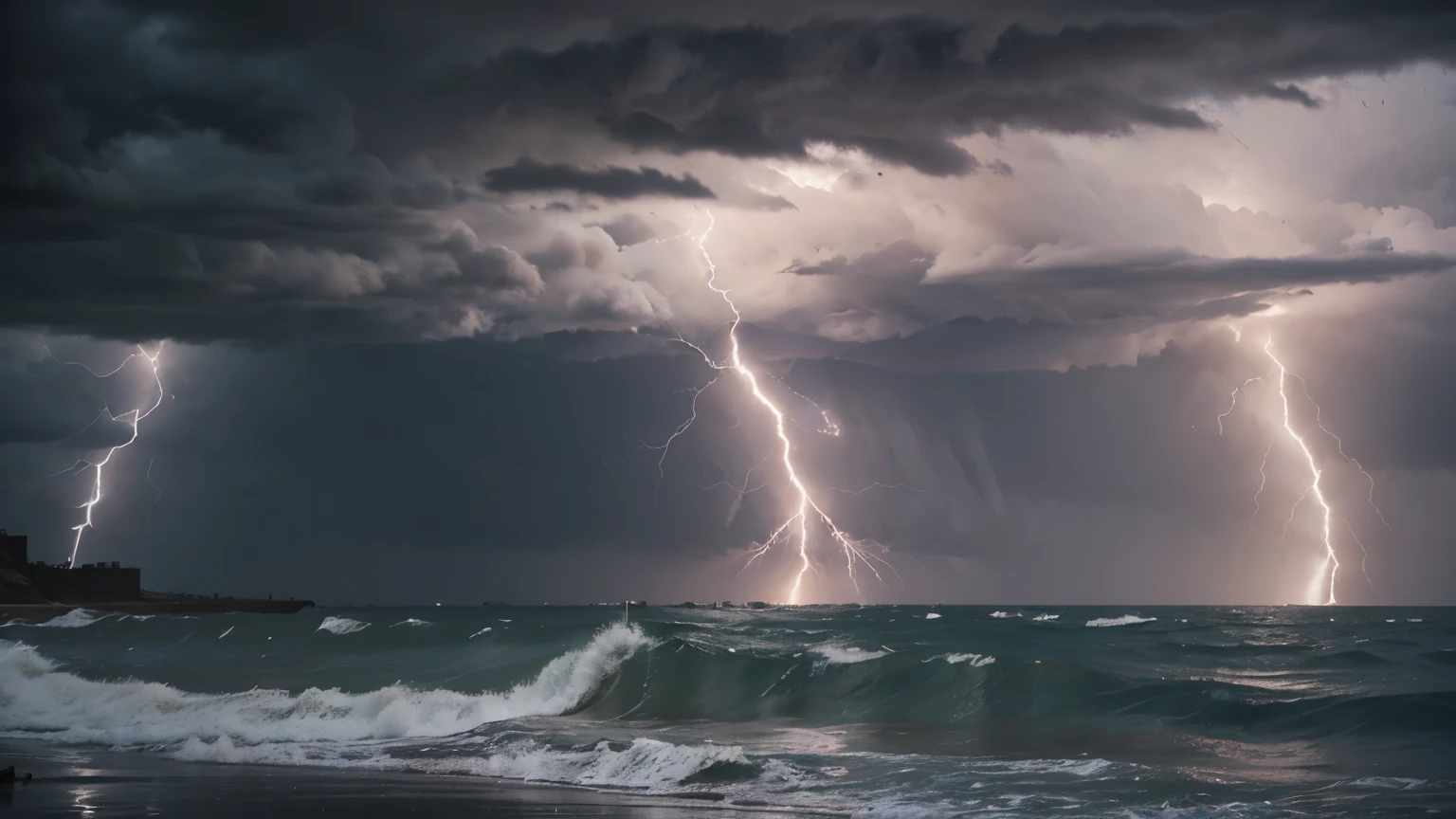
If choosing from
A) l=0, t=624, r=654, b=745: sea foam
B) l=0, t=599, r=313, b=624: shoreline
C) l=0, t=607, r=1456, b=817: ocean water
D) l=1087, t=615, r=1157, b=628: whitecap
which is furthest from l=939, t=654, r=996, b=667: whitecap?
l=0, t=599, r=313, b=624: shoreline

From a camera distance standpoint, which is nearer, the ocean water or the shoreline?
the ocean water

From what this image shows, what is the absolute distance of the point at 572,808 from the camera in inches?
696

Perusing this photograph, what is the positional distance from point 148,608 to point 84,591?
1355 cm

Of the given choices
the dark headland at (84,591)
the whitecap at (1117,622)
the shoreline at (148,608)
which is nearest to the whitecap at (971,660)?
the whitecap at (1117,622)

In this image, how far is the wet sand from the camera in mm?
17203

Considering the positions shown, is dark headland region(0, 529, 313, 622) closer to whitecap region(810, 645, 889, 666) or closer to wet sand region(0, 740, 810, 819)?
whitecap region(810, 645, 889, 666)

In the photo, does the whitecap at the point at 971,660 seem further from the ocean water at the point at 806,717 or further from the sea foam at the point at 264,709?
the sea foam at the point at 264,709

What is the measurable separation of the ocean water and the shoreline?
43.0m

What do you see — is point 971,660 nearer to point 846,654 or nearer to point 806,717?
point 846,654

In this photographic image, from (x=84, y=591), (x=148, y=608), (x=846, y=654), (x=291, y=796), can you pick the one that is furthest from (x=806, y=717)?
(x=84, y=591)

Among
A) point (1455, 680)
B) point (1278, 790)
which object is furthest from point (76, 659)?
point (1455, 680)

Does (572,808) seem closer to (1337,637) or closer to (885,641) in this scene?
(885,641)

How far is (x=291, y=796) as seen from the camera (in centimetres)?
1888

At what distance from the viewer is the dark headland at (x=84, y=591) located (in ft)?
337
